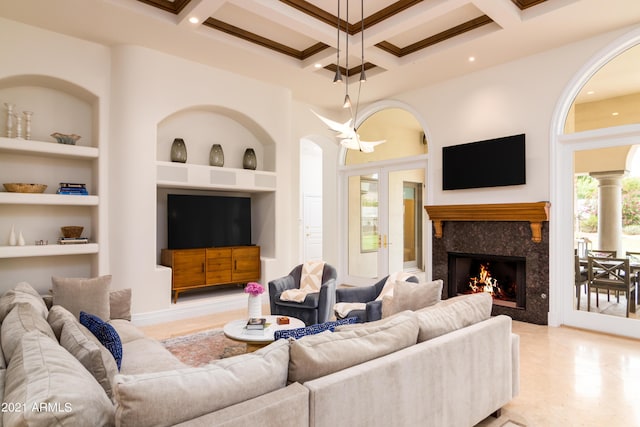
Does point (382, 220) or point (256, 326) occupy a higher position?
point (382, 220)

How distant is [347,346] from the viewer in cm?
182

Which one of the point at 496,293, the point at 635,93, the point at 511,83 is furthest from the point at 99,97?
the point at 635,93

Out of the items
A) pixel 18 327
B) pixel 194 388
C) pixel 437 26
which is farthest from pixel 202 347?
pixel 437 26

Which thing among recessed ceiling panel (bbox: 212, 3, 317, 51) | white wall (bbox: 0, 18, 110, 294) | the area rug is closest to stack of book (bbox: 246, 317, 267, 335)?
the area rug

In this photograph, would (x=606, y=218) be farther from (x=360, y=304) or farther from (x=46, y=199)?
(x=46, y=199)

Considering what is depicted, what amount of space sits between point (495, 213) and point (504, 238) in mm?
367

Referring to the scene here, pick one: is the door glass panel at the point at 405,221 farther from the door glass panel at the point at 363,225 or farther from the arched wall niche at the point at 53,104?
the arched wall niche at the point at 53,104

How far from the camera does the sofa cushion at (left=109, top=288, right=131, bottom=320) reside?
3.55 m

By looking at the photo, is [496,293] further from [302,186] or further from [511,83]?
[302,186]

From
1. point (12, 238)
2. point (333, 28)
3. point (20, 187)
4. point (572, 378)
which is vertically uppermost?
point (333, 28)

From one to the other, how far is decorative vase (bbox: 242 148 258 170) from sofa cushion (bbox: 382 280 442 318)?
3.62m

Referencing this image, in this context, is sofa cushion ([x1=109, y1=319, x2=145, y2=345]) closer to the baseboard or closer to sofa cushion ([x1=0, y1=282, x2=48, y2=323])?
sofa cushion ([x1=0, y1=282, x2=48, y2=323])

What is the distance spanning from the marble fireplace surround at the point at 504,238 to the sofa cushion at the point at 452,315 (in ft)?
8.82

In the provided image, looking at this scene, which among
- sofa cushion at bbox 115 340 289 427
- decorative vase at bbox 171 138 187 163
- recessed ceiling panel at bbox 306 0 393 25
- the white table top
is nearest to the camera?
sofa cushion at bbox 115 340 289 427
